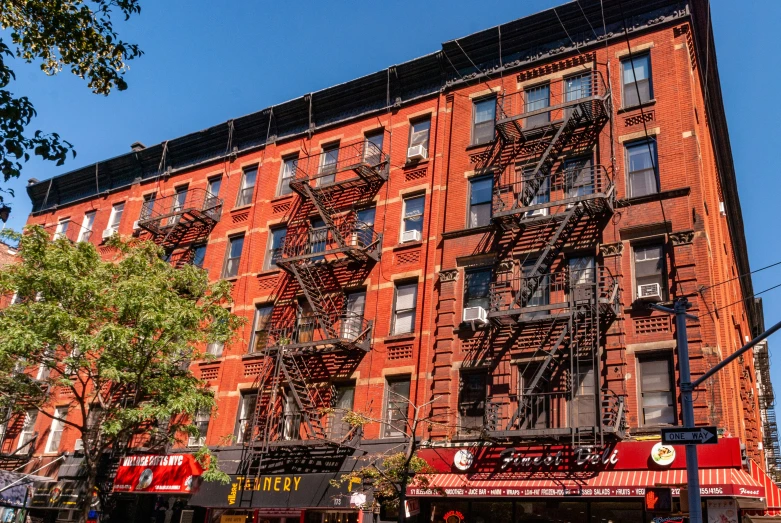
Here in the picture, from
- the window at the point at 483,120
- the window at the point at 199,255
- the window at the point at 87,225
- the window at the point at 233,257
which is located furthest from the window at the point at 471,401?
the window at the point at 87,225

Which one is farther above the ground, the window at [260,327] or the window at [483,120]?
the window at [483,120]

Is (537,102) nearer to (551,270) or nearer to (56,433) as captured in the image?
(551,270)

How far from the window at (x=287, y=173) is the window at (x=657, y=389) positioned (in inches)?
637

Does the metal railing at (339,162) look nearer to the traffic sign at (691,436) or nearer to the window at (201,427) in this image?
the window at (201,427)

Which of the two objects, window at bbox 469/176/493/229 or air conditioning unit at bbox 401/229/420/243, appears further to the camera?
air conditioning unit at bbox 401/229/420/243

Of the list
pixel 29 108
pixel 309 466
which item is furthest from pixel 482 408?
pixel 29 108

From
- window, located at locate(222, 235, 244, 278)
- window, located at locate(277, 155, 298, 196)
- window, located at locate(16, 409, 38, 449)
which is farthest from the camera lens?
window, located at locate(16, 409, 38, 449)

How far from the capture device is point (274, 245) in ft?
92.1

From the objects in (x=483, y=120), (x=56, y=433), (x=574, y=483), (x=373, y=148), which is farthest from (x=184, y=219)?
(x=574, y=483)

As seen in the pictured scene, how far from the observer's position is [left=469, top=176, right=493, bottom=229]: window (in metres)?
23.5

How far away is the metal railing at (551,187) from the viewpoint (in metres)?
20.6

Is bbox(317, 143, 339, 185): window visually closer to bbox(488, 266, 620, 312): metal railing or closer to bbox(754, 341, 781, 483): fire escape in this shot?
bbox(488, 266, 620, 312): metal railing

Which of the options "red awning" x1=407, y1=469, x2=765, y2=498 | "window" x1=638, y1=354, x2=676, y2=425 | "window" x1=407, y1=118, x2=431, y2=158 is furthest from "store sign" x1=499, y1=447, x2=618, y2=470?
"window" x1=407, y1=118, x2=431, y2=158

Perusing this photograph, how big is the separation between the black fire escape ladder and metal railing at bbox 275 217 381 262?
3850mm
